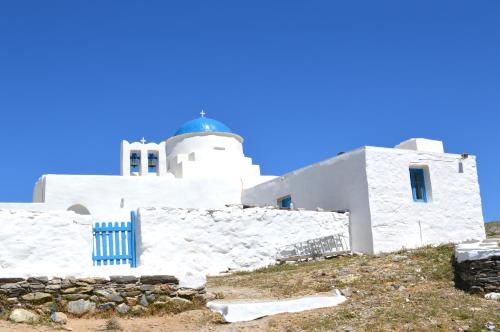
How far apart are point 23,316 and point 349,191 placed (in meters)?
12.6

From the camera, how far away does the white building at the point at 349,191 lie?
19250mm

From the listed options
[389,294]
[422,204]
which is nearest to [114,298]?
[389,294]

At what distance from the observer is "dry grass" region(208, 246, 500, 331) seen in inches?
357

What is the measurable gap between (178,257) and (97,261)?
2.31 metres

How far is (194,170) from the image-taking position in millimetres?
26234

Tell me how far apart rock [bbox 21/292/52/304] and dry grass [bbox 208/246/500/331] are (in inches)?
143

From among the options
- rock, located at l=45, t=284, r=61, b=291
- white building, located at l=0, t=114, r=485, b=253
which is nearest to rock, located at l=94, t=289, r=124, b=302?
rock, located at l=45, t=284, r=61, b=291

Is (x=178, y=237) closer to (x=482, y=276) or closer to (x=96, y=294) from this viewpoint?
(x=96, y=294)

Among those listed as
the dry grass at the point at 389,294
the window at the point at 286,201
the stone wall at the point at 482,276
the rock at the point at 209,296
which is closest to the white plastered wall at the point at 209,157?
the window at the point at 286,201

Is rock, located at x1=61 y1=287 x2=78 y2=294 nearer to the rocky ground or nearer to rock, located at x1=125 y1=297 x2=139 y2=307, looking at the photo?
the rocky ground

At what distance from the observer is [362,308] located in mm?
9930

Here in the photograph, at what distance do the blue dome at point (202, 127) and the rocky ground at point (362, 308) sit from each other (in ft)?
51.9

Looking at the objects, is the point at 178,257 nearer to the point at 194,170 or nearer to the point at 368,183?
the point at 368,183

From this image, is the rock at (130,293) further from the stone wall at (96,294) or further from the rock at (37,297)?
the rock at (37,297)
